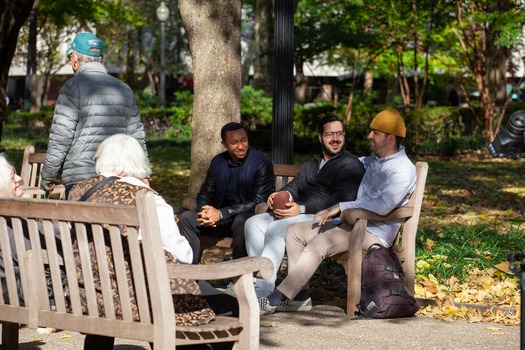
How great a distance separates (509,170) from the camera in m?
20.9

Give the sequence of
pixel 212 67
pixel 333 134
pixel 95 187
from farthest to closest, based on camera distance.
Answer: pixel 212 67 → pixel 333 134 → pixel 95 187

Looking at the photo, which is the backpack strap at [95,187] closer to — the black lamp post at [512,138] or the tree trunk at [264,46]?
the black lamp post at [512,138]

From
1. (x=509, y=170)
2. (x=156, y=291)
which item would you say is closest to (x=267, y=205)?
(x=156, y=291)

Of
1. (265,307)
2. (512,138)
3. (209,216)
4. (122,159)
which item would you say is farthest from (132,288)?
(209,216)

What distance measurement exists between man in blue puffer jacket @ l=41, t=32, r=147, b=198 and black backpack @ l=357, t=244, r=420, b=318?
2088 millimetres

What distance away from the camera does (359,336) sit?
20.8 ft

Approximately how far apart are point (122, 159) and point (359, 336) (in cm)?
221

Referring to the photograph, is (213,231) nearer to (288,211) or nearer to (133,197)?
(288,211)

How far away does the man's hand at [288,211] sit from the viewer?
290 inches

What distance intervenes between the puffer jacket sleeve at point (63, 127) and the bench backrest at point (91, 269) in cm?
219

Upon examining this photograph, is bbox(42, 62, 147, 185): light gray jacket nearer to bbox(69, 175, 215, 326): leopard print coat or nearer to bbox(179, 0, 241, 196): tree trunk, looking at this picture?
bbox(69, 175, 215, 326): leopard print coat

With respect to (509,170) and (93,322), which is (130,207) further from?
(509,170)

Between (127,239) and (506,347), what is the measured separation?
264 centimetres

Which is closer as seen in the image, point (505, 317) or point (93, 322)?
point (93, 322)
